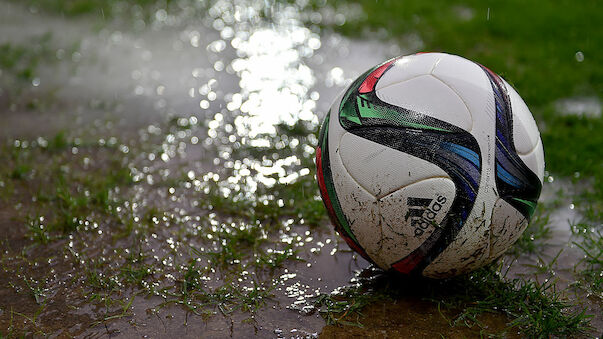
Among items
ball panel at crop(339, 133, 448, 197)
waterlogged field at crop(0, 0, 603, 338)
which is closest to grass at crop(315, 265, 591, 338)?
waterlogged field at crop(0, 0, 603, 338)

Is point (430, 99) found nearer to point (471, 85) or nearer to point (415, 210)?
point (471, 85)

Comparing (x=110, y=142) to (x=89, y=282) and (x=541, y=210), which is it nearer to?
(x=89, y=282)

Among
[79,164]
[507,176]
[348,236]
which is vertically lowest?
[79,164]

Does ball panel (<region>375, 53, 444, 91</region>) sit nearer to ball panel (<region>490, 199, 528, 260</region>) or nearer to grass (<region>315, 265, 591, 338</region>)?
ball panel (<region>490, 199, 528, 260</region>)

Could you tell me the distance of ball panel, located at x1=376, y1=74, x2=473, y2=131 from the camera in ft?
9.21

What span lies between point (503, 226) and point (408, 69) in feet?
2.79

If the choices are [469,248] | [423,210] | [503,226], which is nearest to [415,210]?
[423,210]

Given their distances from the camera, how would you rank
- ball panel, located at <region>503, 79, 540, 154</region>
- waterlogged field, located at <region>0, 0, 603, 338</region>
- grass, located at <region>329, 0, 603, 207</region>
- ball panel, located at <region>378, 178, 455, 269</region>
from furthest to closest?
1. grass, located at <region>329, 0, 603, 207</region>
2. waterlogged field, located at <region>0, 0, 603, 338</region>
3. ball panel, located at <region>503, 79, 540, 154</region>
4. ball panel, located at <region>378, 178, 455, 269</region>

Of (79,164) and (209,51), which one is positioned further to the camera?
(209,51)

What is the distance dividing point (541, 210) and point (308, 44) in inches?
138

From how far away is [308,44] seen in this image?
676cm

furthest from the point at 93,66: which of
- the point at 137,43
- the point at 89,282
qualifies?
the point at 89,282

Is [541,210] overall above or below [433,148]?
→ below

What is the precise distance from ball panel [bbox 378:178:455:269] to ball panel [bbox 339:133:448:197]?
3cm
